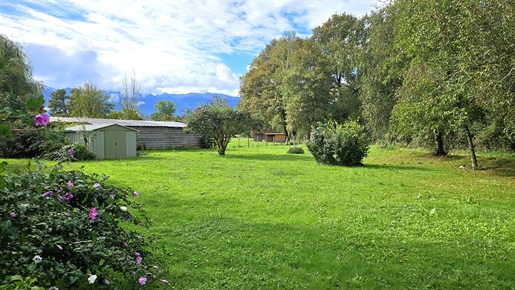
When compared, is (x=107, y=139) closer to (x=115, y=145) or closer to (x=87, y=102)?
(x=115, y=145)

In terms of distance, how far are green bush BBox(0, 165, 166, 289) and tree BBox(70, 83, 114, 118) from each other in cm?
4067

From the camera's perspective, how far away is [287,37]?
128ft

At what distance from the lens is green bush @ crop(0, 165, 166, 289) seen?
1.83 meters

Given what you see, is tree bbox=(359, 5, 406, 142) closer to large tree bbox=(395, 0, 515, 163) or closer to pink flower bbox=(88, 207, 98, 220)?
large tree bbox=(395, 0, 515, 163)

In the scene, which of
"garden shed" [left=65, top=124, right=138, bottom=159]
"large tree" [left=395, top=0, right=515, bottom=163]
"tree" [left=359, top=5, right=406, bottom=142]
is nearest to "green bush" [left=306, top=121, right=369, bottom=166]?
"large tree" [left=395, top=0, right=515, bottom=163]

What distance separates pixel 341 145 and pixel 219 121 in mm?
8163

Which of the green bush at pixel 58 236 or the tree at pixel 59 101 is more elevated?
the tree at pixel 59 101

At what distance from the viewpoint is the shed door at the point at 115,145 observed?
615 inches

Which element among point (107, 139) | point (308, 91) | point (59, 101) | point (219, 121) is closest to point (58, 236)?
point (107, 139)

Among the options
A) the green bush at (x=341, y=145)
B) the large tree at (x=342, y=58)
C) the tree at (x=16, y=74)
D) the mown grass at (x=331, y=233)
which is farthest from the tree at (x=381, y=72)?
the tree at (x=16, y=74)

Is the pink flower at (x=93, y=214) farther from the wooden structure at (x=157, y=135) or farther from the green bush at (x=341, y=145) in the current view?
the wooden structure at (x=157, y=135)

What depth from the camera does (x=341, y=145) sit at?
1303 cm

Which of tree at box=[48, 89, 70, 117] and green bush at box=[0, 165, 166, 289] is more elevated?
tree at box=[48, 89, 70, 117]

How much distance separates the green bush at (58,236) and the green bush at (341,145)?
11383 mm
